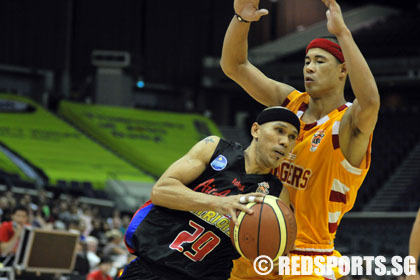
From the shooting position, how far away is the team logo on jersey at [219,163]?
405 centimetres

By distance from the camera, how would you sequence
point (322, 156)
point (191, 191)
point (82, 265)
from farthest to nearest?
point (82, 265) < point (322, 156) < point (191, 191)

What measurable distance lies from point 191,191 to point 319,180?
3.14 ft

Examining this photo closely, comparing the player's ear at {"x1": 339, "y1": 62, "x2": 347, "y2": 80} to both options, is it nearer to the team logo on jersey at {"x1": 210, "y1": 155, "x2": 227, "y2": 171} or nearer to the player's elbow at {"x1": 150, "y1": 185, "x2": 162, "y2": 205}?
the team logo on jersey at {"x1": 210, "y1": 155, "x2": 227, "y2": 171}

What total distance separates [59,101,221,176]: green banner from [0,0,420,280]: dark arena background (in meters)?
0.06

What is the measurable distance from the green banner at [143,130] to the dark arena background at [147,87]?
57mm

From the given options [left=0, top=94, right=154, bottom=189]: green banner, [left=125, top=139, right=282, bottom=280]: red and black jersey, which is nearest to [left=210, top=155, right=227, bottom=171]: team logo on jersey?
[left=125, top=139, right=282, bottom=280]: red and black jersey

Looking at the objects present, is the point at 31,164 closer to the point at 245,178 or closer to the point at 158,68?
the point at 158,68

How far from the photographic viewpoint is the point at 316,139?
4.30 metres

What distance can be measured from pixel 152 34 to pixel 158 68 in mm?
1721

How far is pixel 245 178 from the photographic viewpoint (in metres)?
4.09

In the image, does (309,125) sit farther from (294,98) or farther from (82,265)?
(82,265)

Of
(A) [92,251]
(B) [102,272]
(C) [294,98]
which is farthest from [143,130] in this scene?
(C) [294,98]

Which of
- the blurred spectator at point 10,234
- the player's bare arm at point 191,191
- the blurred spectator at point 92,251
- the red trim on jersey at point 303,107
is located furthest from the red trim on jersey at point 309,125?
the blurred spectator at point 92,251

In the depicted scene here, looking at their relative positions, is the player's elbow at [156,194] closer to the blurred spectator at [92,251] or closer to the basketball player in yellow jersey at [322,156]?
the basketball player in yellow jersey at [322,156]
